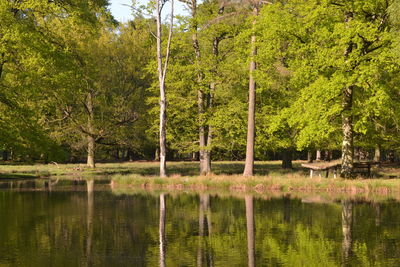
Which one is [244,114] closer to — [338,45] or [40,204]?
[338,45]

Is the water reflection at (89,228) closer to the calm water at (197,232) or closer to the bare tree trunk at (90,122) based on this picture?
the calm water at (197,232)

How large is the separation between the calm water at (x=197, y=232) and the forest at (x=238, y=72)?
758 centimetres

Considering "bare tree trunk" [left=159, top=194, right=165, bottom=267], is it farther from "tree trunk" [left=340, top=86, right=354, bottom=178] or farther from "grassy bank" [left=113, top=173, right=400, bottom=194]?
"tree trunk" [left=340, top=86, right=354, bottom=178]

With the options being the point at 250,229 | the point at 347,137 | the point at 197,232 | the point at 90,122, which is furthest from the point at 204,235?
the point at 90,122

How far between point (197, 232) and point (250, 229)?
157cm

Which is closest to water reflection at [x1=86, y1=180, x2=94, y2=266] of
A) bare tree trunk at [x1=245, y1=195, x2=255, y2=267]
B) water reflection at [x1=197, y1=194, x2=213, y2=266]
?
water reflection at [x1=197, y1=194, x2=213, y2=266]

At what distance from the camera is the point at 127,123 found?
5428cm

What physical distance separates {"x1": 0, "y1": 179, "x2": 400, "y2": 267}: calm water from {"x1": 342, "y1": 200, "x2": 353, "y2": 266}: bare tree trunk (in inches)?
0.9

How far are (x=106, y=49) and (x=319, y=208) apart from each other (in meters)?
34.5

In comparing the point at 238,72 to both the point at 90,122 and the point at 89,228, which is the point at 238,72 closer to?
the point at 90,122

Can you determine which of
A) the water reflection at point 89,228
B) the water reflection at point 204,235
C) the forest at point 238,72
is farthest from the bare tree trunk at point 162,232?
the forest at point 238,72

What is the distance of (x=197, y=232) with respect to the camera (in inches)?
637

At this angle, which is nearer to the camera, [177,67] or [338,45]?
[338,45]

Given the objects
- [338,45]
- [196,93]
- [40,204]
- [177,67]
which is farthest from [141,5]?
[40,204]
